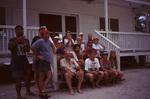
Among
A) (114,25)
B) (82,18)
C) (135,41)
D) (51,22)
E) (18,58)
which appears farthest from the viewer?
(114,25)

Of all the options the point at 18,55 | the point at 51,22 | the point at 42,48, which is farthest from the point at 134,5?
the point at 18,55

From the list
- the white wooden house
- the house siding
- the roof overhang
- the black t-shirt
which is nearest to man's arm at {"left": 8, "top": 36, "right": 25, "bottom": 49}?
the black t-shirt

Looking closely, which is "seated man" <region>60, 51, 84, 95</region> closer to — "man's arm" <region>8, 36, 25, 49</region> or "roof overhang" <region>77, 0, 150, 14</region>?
"man's arm" <region>8, 36, 25, 49</region>

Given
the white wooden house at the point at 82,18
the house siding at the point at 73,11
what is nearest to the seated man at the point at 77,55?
the white wooden house at the point at 82,18

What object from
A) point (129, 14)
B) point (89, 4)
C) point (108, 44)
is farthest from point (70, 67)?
point (129, 14)

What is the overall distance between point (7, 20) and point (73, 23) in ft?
12.8

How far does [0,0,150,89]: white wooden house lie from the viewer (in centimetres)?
671

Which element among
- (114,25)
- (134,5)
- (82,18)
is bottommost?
(114,25)

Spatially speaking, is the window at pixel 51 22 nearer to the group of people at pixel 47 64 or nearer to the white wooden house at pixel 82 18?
the white wooden house at pixel 82 18

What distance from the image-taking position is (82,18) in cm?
870

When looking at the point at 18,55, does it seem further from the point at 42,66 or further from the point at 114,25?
the point at 114,25

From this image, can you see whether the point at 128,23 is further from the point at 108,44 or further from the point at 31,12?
the point at 31,12

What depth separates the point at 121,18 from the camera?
10344mm

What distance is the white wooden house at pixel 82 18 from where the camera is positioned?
6712mm
